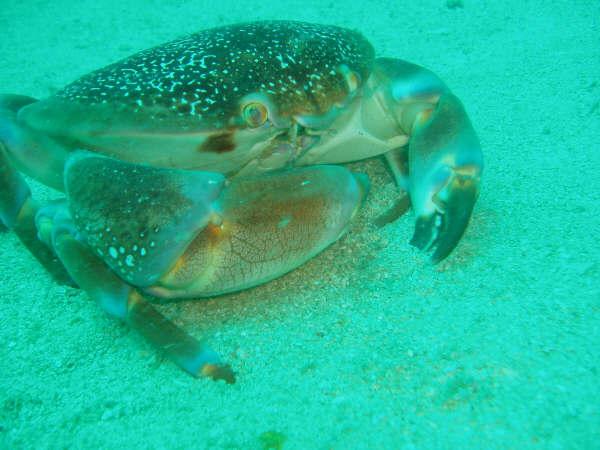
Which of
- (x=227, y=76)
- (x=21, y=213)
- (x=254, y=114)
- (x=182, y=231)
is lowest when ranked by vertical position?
(x=21, y=213)

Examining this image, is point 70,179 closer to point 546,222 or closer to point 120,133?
point 120,133

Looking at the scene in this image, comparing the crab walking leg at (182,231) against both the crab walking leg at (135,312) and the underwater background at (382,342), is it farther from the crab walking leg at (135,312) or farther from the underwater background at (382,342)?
the underwater background at (382,342)

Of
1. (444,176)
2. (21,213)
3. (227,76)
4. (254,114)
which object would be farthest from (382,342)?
(21,213)

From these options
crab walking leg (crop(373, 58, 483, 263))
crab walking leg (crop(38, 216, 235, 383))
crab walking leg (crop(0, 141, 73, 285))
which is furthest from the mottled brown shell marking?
crab walking leg (crop(38, 216, 235, 383))

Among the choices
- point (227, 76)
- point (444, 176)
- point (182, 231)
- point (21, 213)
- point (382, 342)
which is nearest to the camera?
point (182, 231)

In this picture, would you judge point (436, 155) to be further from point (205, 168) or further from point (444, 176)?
point (205, 168)

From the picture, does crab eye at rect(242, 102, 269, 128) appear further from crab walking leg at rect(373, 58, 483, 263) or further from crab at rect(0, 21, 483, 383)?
crab walking leg at rect(373, 58, 483, 263)
